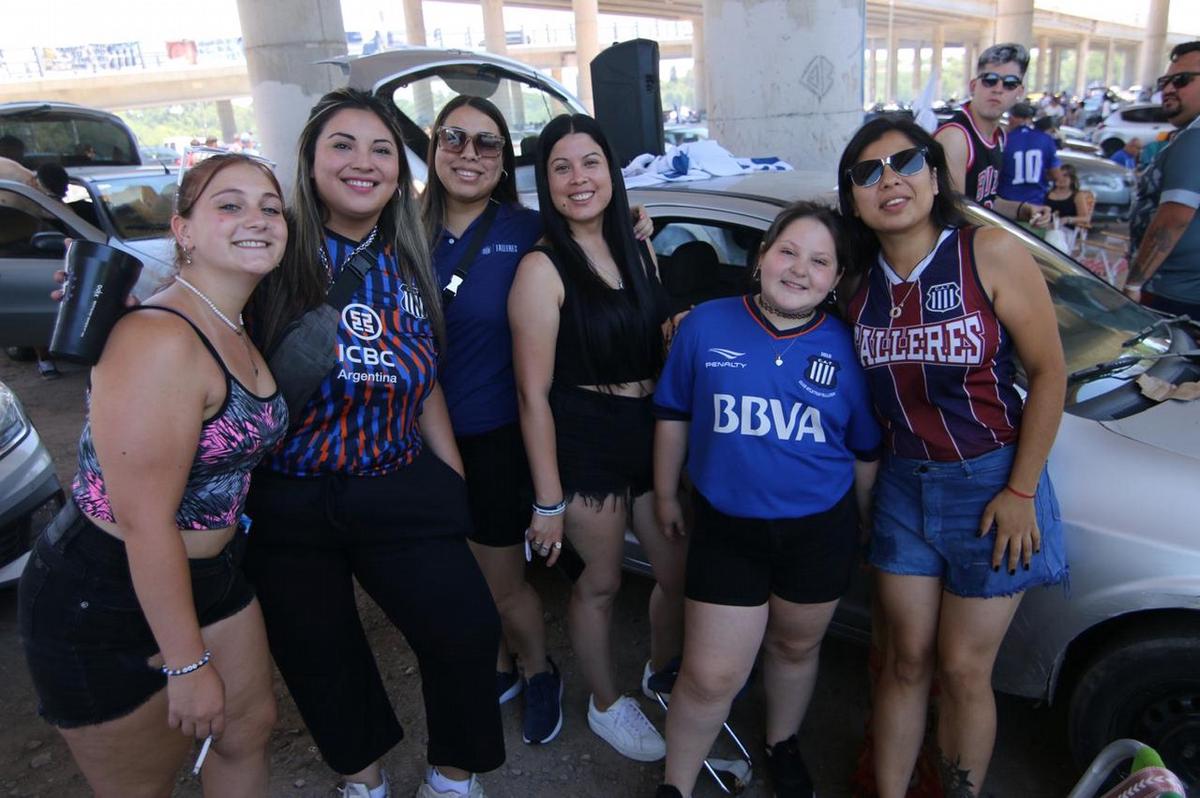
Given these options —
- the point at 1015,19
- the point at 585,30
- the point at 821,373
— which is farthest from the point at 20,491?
the point at 585,30

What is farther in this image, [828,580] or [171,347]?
[828,580]

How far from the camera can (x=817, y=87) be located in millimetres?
7059

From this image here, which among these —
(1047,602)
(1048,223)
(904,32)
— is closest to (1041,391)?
(1047,602)

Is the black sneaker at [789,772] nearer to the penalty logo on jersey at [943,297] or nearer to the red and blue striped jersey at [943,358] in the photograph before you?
the red and blue striped jersey at [943,358]

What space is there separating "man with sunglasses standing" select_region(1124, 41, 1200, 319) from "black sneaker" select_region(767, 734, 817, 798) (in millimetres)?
2647

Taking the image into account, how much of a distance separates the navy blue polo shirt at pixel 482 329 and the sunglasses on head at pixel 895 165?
93 centimetres

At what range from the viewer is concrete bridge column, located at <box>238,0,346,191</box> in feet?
34.9

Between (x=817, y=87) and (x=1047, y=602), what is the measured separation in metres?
6.02

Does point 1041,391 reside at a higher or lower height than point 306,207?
lower

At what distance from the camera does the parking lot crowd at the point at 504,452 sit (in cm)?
162

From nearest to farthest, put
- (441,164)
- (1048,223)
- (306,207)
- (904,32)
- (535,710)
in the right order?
(306,207), (441,164), (535,710), (1048,223), (904,32)

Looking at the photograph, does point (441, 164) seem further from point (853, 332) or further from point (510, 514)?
point (853, 332)

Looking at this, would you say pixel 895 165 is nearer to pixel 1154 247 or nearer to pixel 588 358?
pixel 588 358

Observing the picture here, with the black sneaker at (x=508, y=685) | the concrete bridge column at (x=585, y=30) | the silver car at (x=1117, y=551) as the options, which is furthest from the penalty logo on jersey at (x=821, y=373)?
the concrete bridge column at (x=585, y=30)
